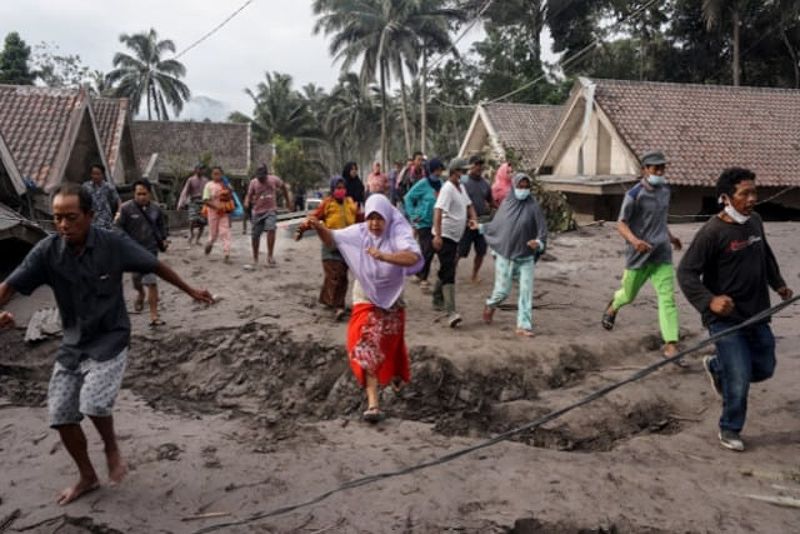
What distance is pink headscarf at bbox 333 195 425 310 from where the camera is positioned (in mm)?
4746

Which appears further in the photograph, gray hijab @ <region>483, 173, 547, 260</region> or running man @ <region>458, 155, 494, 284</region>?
running man @ <region>458, 155, 494, 284</region>

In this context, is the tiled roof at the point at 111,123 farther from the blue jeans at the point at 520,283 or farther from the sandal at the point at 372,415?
the sandal at the point at 372,415

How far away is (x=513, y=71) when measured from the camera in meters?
35.4

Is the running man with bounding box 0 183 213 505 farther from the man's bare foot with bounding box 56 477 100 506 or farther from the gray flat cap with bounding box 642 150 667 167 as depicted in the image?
the gray flat cap with bounding box 642 150 667 167

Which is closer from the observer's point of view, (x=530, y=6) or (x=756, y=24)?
(x=756, y=24)

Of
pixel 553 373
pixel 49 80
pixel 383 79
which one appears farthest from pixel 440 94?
pixel 553 373

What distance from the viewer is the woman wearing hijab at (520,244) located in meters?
6.46

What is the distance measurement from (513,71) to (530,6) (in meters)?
3.38

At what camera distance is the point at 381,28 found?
34.8 meters

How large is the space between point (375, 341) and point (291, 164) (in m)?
36.5

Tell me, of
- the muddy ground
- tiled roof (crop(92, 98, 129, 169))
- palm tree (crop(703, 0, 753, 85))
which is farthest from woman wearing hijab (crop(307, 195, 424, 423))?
palm tree (crop(703, 0, 753, 85))

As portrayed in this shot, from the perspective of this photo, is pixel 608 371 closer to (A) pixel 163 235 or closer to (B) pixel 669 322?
(B) pixel 669 322

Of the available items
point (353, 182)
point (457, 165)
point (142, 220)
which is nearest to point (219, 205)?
point (353, 182)

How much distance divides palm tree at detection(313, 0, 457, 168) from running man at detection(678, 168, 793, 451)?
31.3 meters
